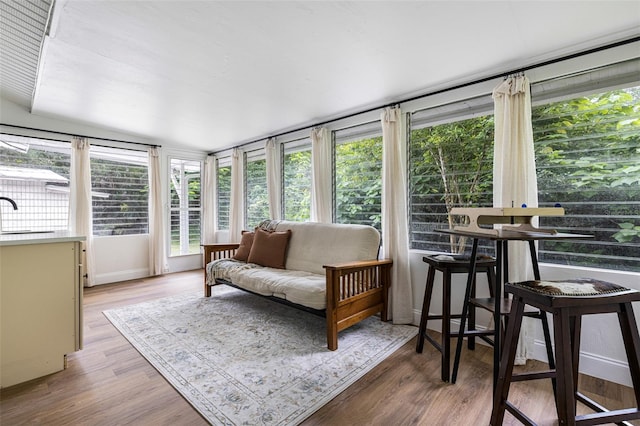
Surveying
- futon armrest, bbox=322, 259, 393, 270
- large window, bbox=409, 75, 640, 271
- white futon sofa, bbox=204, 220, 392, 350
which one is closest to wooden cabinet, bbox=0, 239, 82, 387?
white futon sofa, bbox=204, 220, 392, 350

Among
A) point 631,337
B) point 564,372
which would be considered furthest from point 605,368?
point 564,372

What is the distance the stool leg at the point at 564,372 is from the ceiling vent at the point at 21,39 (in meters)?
3.13

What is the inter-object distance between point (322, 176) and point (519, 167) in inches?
76.5

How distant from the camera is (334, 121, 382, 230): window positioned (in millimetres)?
3096

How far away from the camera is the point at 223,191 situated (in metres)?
5.22

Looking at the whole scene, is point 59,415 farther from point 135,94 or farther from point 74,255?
point 135,94

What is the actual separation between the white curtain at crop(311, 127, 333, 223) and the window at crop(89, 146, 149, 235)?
295 centimetres

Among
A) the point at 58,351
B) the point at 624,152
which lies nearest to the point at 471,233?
the point at 624,152

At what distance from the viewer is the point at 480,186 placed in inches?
95.0

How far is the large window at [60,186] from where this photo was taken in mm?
3469

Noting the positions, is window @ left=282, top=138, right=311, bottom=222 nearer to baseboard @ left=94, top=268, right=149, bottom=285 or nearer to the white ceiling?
the white ceiling

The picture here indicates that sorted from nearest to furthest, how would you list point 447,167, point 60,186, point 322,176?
point 447,167, point 322,176, point 60,186

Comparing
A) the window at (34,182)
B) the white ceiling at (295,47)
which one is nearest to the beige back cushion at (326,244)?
the white ceiling at (295,47)

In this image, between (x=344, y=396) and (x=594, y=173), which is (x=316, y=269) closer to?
(x=344, y=396)
